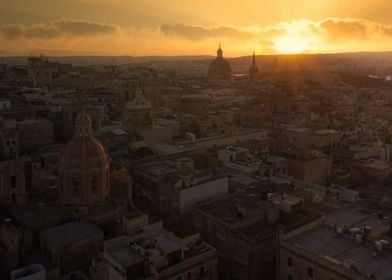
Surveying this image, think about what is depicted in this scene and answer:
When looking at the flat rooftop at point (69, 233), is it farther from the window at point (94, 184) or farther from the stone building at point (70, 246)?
the window at point (94, 184)

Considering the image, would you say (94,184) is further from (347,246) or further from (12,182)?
(347,246)

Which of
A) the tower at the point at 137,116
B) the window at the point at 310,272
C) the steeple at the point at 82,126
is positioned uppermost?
the steeple at the point at 82,126

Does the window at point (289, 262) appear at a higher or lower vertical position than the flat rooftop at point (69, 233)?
lower

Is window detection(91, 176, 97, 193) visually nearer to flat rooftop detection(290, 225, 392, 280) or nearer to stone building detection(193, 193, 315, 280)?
stone building detection(193, 193, 315, 280)

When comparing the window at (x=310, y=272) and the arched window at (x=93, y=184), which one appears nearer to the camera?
the window at (x=310, y=272)

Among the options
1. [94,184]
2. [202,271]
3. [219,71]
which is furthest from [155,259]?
[219,71]

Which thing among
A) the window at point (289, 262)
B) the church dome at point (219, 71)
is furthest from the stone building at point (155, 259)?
the church dome at point (219, 71)

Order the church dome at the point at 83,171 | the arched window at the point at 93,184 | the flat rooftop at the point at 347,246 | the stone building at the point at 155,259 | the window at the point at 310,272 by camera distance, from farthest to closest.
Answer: the arched window at the point at 93,184 → the church dome at the point at 83,171 → the window at the point at 310,272 → the stone building at the point at 155,259 → the flat rooftop at the point at 347,246

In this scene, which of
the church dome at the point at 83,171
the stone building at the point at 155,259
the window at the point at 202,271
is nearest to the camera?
the stone building at the point at 155,259

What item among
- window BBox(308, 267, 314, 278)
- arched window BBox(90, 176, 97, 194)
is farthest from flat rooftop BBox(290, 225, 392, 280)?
arched window BBox(90, 176, 97, 194)
